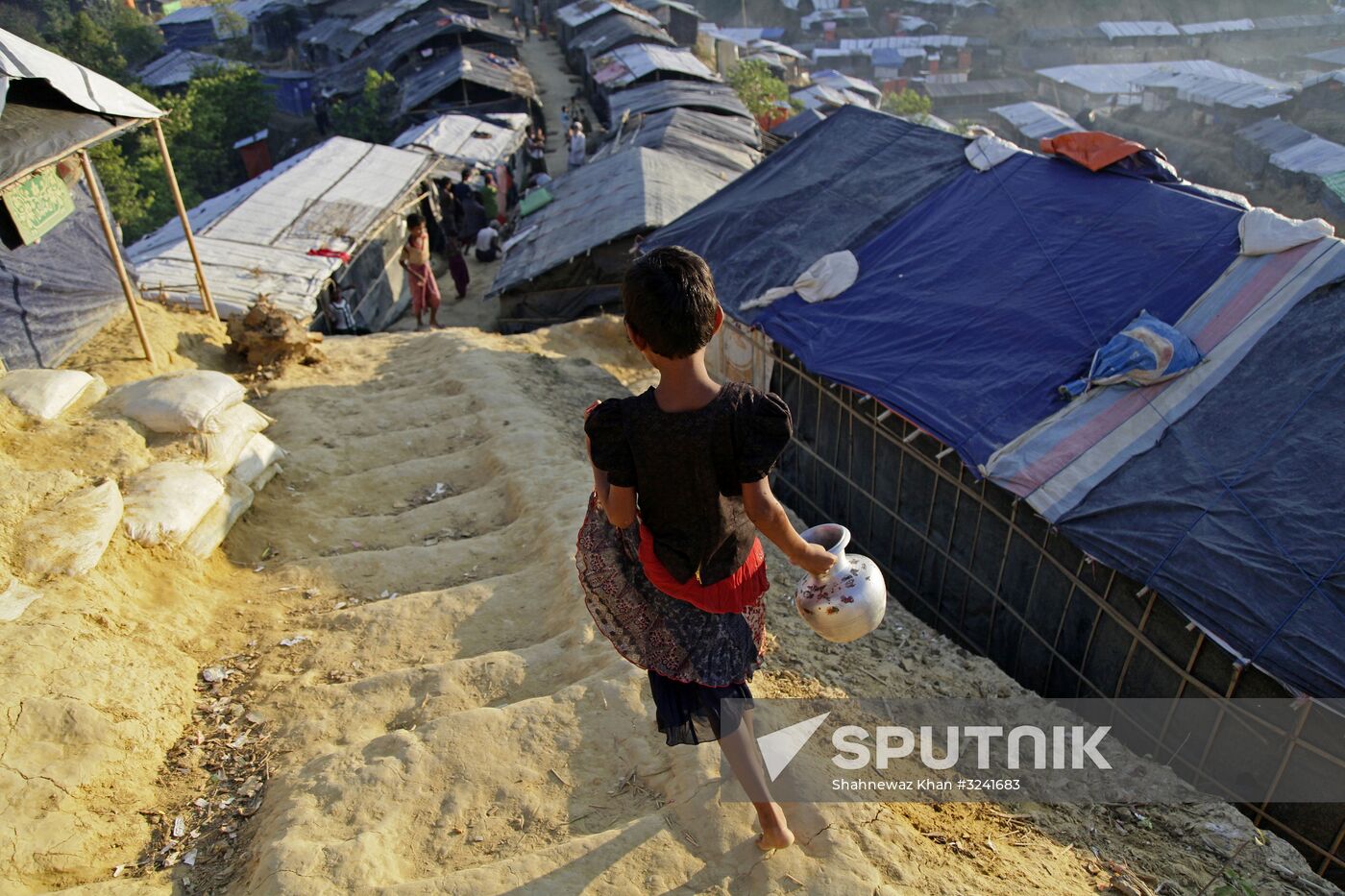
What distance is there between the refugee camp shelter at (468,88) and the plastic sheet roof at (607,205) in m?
9.96

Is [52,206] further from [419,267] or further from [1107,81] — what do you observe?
[1107,81]

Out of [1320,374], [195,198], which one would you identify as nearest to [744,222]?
[1320,374]

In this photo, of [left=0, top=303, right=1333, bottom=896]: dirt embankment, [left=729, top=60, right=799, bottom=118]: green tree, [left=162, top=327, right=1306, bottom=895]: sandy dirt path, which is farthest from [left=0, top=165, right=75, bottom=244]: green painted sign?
[left=729, top=60, right=799, bottom=118]: green tree

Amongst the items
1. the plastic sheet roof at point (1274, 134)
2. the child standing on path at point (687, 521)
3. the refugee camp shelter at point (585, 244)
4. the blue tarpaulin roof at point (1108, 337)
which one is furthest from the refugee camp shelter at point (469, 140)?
the plastic sheet roof at point (1274, 134)

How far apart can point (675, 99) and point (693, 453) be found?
18241 millimetres

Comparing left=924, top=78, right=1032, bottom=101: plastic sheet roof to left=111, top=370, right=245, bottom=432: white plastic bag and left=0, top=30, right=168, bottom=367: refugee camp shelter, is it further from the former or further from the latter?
left=111, top=370, right=245, bottom=432: white plastic bag

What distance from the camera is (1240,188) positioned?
82.5 feet

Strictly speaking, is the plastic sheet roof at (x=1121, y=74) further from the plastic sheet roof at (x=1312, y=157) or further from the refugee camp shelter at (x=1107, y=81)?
the plastic sheet roof at (x=1312, y=157)

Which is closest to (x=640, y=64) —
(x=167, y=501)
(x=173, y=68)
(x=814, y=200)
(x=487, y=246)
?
(x=487, y=246)

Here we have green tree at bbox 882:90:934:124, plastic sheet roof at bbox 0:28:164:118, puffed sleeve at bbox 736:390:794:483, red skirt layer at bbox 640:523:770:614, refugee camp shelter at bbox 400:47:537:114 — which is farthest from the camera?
green tree at bbox 882:90:934:124

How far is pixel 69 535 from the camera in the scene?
152 inches

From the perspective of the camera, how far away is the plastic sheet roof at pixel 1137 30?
131 feet

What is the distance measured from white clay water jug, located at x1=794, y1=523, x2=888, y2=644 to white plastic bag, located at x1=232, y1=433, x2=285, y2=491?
377 centimetres

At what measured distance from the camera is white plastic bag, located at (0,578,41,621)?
348cm
